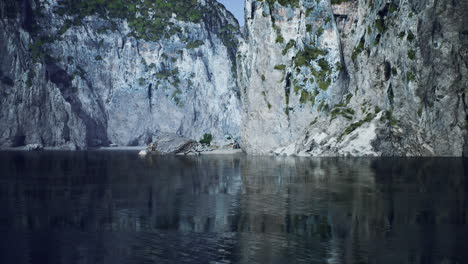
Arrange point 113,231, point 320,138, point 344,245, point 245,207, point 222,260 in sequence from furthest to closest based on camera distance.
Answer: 1. point 320,138
2. point 245,207
3. point 113,231
4. point 344,245
5. point 222,260

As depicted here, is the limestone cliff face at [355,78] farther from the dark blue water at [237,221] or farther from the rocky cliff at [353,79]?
the dark blue water at [237,221]

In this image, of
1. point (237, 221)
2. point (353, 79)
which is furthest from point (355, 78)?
point (237, 221)

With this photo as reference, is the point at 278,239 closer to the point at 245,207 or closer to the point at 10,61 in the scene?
the point at 245,207

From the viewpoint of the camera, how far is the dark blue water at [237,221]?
950 inches

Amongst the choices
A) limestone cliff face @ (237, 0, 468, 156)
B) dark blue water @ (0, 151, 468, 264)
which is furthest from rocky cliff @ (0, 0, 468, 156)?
dark blue water @ (0, 151, 468, 264)

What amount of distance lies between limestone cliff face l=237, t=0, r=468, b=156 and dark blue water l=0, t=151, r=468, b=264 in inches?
2103

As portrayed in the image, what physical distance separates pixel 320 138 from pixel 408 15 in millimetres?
28831

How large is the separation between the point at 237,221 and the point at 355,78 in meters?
103

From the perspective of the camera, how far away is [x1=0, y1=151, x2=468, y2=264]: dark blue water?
2414 cm

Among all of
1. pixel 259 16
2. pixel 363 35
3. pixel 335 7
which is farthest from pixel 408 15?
pixel 259 16

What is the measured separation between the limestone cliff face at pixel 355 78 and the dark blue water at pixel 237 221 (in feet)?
175

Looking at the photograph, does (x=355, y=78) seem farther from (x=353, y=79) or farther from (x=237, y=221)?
(x=237, y=221)

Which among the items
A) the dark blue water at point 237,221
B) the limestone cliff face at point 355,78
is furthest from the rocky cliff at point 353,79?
the dark blue water at point 237,221

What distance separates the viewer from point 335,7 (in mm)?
140375
